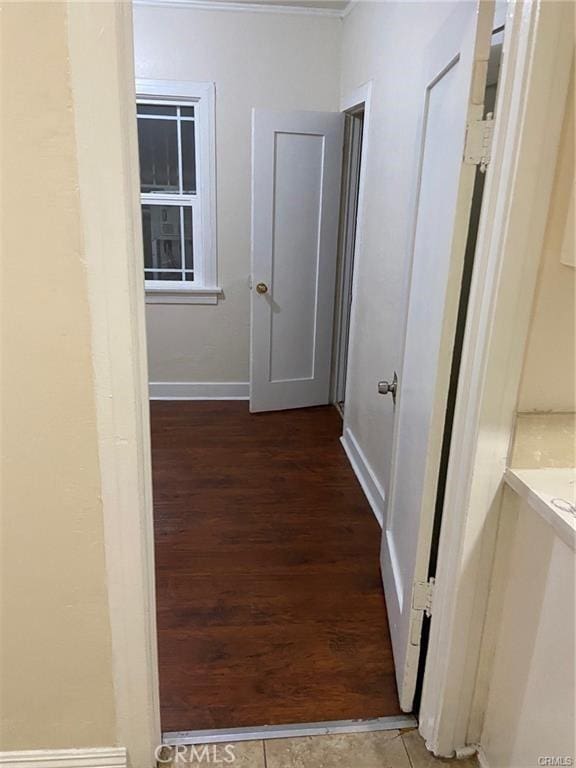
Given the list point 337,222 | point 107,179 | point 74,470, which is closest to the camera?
point 107,179

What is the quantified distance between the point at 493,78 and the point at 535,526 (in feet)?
3.53

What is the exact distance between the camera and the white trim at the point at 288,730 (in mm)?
1511

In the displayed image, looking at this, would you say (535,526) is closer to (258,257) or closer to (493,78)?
(493,78)

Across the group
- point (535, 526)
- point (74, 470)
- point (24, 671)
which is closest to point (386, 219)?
point (535, 526)

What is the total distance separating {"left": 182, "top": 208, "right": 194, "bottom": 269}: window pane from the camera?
3.86m

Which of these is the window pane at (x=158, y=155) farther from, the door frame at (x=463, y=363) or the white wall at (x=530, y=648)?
the white wall at (x=530, y=648)

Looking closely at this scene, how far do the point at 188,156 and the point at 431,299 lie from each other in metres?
2.88

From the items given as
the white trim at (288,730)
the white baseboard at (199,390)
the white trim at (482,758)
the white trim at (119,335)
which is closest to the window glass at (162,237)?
the white baseboard at (199,390)

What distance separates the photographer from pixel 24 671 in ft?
4.22

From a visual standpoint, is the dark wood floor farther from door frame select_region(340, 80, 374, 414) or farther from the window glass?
the window glass

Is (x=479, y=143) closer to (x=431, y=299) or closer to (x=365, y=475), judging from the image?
(x=431, y=299)

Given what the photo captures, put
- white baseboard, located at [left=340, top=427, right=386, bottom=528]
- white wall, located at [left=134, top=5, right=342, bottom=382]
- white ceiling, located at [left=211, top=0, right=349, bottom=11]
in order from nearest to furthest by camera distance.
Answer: white baseboard, located at [left=340, top=427, right=386, bottom=528], white ceiling, located at [left=211, top=0, right=349, bottom=11], white wall, located at [left=134, top=5, right=342, bottom=382]

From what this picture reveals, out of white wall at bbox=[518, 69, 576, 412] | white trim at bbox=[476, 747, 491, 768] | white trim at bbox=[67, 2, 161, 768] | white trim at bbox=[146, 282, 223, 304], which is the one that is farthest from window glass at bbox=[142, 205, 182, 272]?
white trim at bbox=[476, 747, 491, 768]

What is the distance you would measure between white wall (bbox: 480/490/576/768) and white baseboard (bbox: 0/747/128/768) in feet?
3.09
